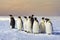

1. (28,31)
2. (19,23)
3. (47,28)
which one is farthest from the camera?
(19,23)

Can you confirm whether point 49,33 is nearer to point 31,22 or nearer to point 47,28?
point 47,28

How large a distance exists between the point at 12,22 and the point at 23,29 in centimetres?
91

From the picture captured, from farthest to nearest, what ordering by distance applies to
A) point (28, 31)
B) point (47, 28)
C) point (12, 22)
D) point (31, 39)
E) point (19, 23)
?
1. point (12, 22)
2. point (19, 23)
3. point (28, 31)
4. point (47, 28)
5. point (31, 39)

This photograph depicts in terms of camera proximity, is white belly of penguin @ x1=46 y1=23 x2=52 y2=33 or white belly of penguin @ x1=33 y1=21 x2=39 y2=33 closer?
white belly of penguin @ x1=46 y1=23 x2=52 y2=33

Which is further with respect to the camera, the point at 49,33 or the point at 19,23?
the point at 19,23

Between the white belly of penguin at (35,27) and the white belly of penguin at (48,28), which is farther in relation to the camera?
the white belly of penguin at (35,27)

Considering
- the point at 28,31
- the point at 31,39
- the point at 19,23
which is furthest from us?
the point at 19,23

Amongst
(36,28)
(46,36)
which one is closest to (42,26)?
(36,28)

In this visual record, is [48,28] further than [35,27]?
No

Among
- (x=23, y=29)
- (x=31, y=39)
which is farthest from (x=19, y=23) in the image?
(x=31, y=39)

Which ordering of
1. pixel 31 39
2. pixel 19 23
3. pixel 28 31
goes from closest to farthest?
pixel 31 39, pixel 28 31, pixel 19 23

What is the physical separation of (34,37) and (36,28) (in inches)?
38.0

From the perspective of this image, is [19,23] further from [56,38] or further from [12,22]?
[56,38]

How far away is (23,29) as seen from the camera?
36.6 feet
